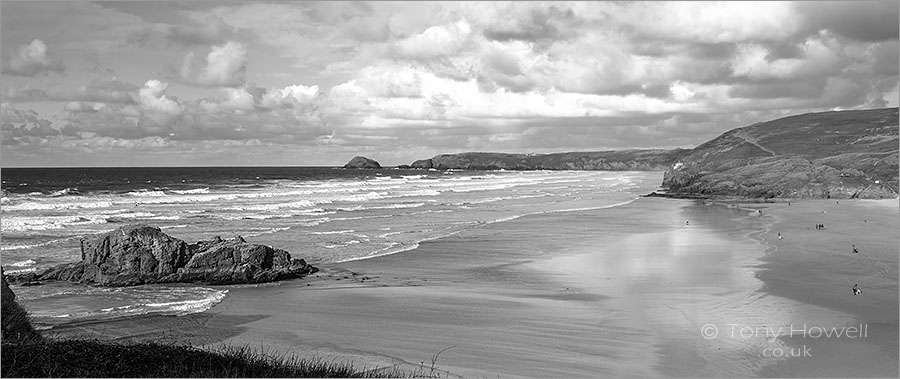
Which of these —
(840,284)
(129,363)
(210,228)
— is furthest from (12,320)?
(210,228)

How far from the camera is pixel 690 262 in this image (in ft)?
86.9

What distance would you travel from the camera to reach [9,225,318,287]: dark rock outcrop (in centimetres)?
2203

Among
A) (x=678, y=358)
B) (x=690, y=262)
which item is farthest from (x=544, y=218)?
(x=678, y=358)

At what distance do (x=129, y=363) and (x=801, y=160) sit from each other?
81447 mm

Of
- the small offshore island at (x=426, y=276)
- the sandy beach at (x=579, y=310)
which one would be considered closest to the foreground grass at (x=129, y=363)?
the small offshore island at (x=426, y=276)

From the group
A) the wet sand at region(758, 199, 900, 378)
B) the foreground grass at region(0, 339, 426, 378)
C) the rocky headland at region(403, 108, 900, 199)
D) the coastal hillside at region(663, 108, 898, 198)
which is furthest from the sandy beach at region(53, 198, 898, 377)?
the rocky headland at region(403, 108, 900, 199)

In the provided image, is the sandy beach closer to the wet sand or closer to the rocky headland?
the wet sand

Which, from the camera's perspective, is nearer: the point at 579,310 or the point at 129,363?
the point at 129,363

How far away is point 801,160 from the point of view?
76.9 meters

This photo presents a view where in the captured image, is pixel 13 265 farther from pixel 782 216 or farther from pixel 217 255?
pixel 782 216

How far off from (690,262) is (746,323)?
10.3 metres

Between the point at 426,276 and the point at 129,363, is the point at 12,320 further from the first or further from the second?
the point at 426,276

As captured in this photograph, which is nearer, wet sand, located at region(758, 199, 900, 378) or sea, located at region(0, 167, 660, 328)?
wet sand, located at region(758, 199, 900, 378)

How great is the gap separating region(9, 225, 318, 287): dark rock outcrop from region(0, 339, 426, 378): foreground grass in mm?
12354
